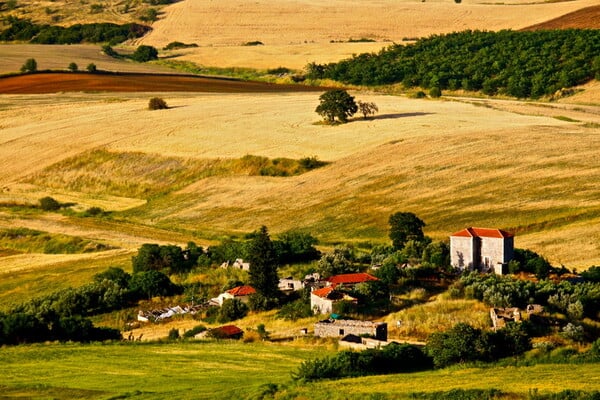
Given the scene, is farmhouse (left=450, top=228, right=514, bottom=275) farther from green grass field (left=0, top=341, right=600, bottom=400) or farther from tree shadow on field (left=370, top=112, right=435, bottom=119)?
tree shadow on field (left=370, top=112, right=435, bottom=119)

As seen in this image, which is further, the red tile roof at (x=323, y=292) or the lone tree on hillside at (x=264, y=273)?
the lone tree on hillside at (x=264, y=273)

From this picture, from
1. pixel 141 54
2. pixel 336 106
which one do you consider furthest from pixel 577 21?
pixel 336 106

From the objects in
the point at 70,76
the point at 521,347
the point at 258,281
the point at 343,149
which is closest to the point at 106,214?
the point at 343,149

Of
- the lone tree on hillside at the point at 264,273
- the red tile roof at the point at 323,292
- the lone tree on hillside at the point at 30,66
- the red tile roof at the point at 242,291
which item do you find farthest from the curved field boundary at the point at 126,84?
the red tile roof at the point at 323,292

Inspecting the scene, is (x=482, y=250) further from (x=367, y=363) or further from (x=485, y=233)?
(x=367, y=363)

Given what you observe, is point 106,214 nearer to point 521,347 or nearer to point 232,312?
point 232,312

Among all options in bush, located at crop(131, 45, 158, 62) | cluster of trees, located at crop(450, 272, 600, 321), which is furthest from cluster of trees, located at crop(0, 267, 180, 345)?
bush, located at crop(131, 45, 158, 62)

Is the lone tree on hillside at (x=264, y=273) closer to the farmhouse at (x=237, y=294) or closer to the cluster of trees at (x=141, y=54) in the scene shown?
the farmhouse at (x=237, y=294)
